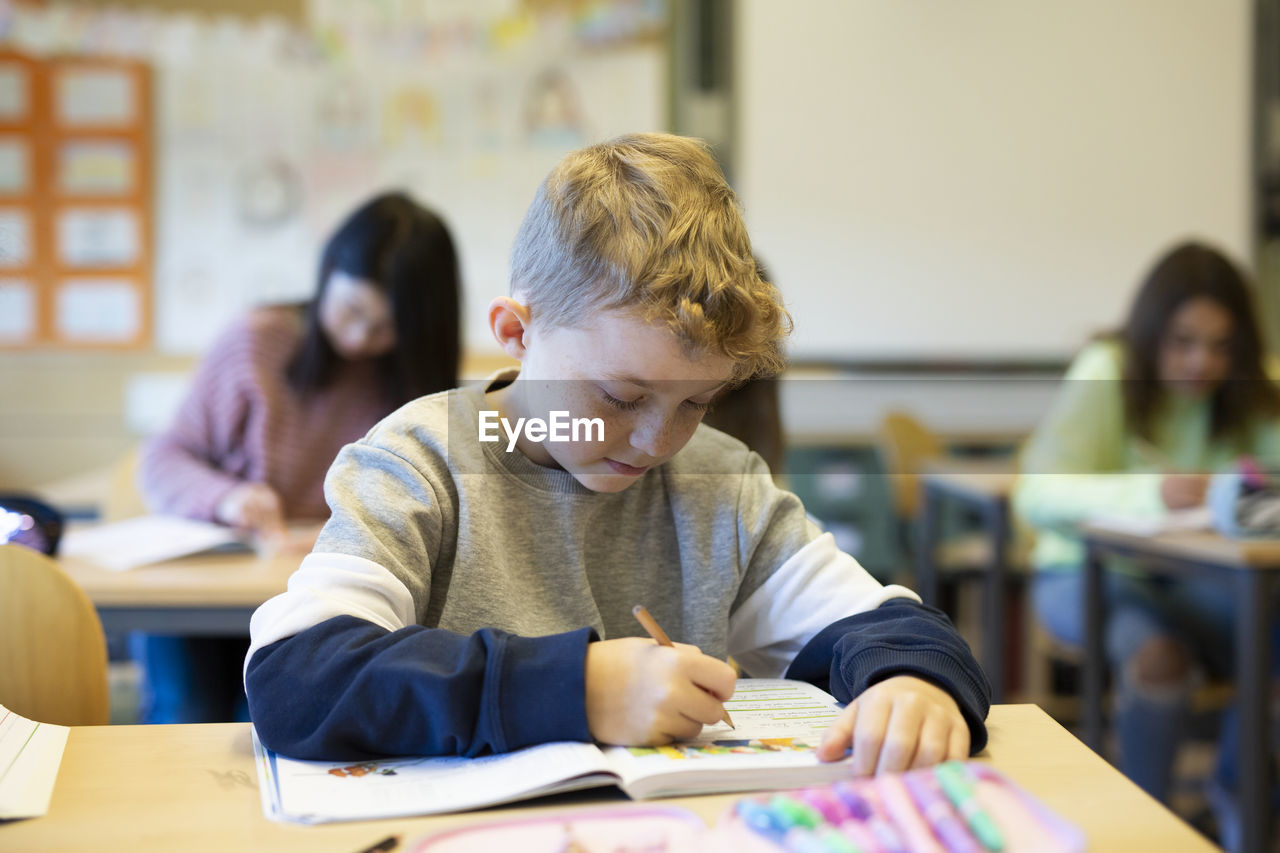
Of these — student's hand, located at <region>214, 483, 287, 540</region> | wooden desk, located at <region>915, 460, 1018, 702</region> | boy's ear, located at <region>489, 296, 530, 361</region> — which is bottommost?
wooden desk, located at <region>915, 460, 1018, 702</region>

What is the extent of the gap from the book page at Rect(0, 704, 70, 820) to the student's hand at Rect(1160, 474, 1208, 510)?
5.85 feet

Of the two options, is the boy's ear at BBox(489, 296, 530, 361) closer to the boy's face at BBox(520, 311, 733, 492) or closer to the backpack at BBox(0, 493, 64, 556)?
the boy's face at BBox(520, 311, 733, 492)

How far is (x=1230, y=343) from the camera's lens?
6.82 feet

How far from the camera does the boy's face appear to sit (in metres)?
0.72

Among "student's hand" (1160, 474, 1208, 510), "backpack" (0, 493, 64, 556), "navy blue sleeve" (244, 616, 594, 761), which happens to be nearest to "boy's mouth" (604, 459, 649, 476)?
"navy blue sleeve" (244, 616, 594, 761)

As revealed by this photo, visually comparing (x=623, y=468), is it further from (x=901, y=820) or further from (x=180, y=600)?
(x=180, y=600)

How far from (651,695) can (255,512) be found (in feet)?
3.80

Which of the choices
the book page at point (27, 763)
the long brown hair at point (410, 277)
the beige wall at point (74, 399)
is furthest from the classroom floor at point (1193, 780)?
the beige wall at point (74, 399)

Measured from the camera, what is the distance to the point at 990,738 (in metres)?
0.73

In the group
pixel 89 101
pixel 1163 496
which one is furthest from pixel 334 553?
pixel 89 101

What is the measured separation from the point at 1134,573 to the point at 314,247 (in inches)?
103

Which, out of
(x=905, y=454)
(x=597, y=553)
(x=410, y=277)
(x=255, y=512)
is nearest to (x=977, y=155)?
(x=905, y=454)

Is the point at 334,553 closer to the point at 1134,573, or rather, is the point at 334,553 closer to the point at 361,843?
the point at 361,843

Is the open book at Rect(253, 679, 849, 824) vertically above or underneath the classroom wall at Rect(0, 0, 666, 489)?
underneath
